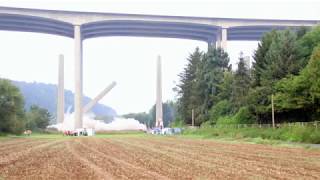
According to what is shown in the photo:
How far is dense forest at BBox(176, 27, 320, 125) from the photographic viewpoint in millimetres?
56031

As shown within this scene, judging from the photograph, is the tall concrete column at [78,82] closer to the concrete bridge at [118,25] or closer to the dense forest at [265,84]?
the concrete bridge at [118,25]

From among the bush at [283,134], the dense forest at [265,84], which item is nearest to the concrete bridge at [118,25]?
the dense forest at [265,84]

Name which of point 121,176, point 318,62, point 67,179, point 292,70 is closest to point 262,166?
point 121,176

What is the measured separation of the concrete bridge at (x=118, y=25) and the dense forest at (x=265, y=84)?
9.58m

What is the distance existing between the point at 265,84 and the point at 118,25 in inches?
1844

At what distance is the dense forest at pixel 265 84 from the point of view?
56031 millimetres

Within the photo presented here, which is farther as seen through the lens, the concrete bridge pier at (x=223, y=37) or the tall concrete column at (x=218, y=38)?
the tall concrete column at (x=218, y=38)

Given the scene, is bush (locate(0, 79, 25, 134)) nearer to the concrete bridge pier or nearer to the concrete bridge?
the concrete bridge

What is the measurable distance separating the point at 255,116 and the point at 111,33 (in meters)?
49.1

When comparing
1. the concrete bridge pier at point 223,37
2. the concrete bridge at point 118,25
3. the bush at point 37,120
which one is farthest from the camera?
the bush at point 37,120

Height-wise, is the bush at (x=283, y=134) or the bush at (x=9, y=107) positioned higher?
the bush at (x=9, y=107)

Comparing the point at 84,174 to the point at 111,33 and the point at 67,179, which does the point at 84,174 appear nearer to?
the point at 67,179

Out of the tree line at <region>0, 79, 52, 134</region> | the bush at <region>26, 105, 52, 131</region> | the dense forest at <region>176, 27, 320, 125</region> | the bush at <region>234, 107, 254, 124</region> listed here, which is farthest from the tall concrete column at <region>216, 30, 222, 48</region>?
the bush at <region>26, 105, 52, 131</region>

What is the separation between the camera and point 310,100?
5456 centimetres
